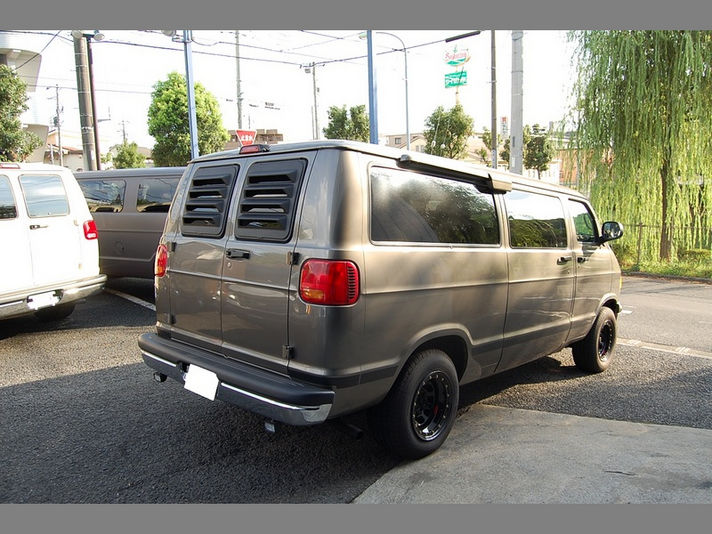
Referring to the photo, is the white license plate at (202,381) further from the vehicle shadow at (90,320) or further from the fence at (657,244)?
the fence at (657,244)

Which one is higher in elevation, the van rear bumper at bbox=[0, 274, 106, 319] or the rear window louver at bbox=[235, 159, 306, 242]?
the rear window louver at bbox=[235, 159, 306, 242]

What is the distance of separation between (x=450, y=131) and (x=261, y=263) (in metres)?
36.0

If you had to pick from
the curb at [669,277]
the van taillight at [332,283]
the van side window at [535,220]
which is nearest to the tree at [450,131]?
the curb at [669,277]

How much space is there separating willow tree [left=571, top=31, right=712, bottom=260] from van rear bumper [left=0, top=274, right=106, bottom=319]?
40.5 ft

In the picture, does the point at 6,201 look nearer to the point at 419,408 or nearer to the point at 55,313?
the point at 55,313

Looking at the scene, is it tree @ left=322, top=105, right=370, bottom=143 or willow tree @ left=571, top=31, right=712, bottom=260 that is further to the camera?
tree @ left=322, top=105, right=370, bottom=143

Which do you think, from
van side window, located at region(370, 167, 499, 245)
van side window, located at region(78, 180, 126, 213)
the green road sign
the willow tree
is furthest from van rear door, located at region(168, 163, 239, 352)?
the green road sign

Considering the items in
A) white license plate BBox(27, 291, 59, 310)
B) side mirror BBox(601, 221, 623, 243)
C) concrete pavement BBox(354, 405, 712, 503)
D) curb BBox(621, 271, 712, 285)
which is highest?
side mirror BBox(601, 221, 623, 243)

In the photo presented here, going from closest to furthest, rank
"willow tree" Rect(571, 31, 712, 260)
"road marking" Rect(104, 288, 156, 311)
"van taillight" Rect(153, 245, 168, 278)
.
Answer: "van taillight" Rect(153, 245, 168, 278) → "road marking" Rect(104, 288, 156, 311) → "willow tree" Rect(571, 31, 712, 260)

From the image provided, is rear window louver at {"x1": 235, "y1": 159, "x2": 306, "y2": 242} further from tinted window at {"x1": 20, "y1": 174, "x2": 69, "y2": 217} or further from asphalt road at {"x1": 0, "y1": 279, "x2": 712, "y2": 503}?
tinted window at {"x1": 20, "y1": 174, "x2": 69, "y2": 217}

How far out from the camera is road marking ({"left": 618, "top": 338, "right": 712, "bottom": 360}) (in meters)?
6.16

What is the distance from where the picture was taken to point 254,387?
3.01 m

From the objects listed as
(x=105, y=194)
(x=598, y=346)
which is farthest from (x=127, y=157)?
(x=598, y=346)

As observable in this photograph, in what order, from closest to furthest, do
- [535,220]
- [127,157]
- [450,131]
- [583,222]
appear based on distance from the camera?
[535,220] → [583,222] → [450,131] → [127,157]
